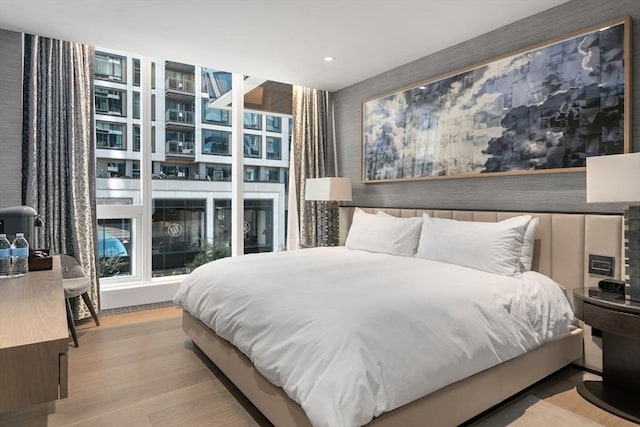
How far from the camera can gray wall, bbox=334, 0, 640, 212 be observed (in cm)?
261

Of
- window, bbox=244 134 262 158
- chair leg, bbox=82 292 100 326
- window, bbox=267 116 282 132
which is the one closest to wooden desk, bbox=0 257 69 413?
chair leg, bbox=82 292 100 326

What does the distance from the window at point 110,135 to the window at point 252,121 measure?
1418 millimetres

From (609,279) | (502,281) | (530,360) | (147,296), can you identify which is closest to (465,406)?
(530,360)

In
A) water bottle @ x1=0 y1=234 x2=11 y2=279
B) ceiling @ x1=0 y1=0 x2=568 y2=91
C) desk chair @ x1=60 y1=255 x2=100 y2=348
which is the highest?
ceiling @ x1=0 y1=0 x2=568 y2=91

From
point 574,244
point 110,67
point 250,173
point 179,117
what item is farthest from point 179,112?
point 574,244

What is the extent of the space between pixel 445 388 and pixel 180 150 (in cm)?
378

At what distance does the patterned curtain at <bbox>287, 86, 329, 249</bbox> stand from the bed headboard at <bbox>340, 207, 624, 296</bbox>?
2618 mm

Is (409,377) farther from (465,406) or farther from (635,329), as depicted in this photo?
(635,329)

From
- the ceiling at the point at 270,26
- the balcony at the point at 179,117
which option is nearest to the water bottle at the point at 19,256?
the ceiling at the point at 270,26

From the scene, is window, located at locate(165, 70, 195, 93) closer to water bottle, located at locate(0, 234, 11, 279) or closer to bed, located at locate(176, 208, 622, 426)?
bed, located at locate(176, 208, 622, 426)

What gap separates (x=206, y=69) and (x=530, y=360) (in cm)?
436

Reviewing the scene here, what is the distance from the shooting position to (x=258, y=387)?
193 centimetres

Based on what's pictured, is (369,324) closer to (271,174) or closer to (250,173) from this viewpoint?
(250,173)

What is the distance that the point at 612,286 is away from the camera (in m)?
2.29
